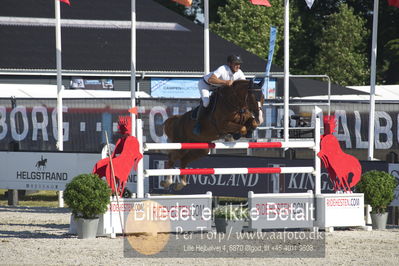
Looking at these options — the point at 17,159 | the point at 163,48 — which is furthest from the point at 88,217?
the point at 163,48

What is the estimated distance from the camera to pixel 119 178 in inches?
546

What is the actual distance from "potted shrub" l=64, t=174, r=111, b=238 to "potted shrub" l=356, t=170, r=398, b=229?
4472 mm

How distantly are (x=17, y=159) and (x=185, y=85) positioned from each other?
1761 centimetres

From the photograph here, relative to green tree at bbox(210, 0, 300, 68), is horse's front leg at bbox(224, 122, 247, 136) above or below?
below

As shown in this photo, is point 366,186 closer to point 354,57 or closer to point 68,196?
point 68,196

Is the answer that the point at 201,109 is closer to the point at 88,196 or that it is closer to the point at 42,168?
the point at 88,196

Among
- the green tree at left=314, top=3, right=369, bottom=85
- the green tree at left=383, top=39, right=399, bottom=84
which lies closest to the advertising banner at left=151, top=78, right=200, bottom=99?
the green tree at left=314, top=3, right=369, bottom=85

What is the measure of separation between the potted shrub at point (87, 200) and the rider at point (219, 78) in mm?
1858

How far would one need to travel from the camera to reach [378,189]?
582 inches

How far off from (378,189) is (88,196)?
495 centimetres

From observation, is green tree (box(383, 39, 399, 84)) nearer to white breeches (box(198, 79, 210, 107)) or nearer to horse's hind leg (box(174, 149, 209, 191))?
horse's hind leg (box(174, 149, 209, 191))

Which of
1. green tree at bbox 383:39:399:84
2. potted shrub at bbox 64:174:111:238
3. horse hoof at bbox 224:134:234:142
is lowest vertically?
potted shrub at bbox 64:174:111:238

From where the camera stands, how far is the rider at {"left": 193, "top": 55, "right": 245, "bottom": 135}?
→ 13.6 metres

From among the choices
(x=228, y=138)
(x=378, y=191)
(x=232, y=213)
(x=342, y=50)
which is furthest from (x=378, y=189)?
(x=342, y=50)
